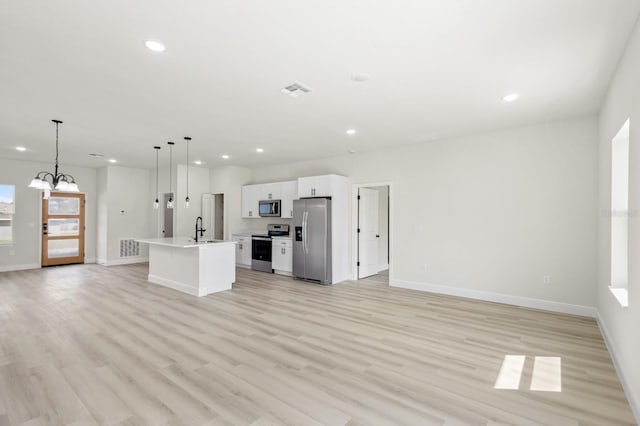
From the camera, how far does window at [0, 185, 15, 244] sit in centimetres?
755

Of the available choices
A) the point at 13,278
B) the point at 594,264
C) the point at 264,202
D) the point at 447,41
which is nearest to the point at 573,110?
the point at 594,264

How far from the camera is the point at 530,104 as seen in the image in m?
3.82

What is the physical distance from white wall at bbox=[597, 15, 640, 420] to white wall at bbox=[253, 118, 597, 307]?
735 mm

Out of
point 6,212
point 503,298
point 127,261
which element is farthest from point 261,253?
point 6,212

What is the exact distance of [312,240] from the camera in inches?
259

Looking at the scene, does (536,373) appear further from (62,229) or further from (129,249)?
(62,229)

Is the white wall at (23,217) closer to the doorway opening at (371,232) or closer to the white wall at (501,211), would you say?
the doorway opening at (371,232)

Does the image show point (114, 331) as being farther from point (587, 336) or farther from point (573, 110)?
point (573, 110)

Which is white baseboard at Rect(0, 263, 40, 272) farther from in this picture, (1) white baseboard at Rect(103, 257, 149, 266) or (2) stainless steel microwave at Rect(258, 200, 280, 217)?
(2) stainless steel microwave at Rect(258, 200, 280, 217)

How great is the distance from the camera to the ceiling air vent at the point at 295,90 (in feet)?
10.8

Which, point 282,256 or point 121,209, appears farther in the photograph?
point 121,209

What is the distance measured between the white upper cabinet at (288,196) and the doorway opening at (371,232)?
156cm

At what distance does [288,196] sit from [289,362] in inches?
196

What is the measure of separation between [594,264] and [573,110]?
2.10 m
